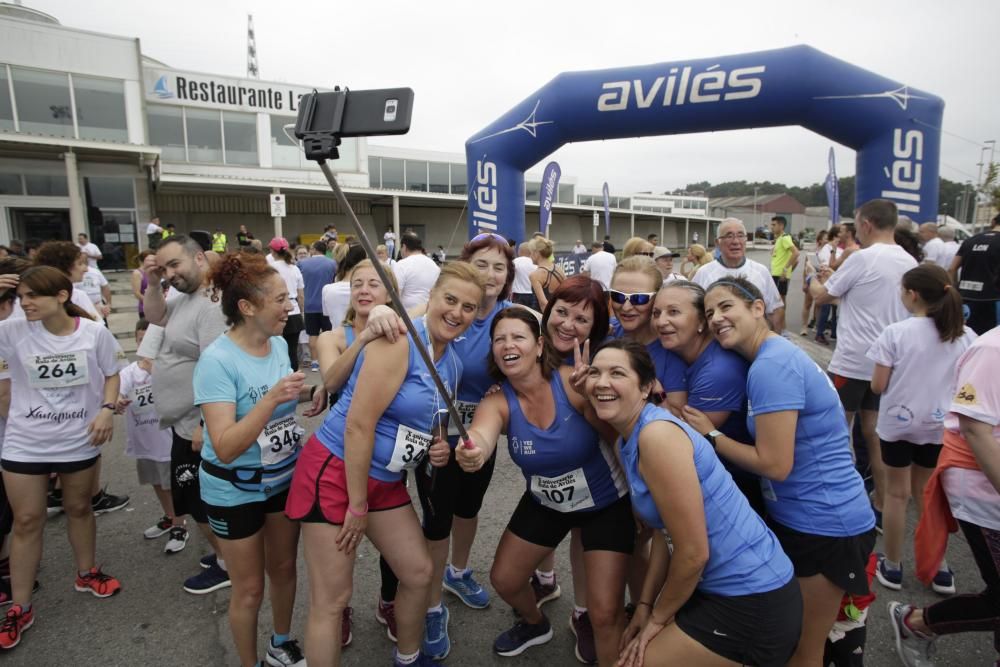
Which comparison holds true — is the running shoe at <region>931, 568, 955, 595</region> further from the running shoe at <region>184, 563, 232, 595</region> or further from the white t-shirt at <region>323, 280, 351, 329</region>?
the white t-shirt at <region>323, 280, 351, 329</region>

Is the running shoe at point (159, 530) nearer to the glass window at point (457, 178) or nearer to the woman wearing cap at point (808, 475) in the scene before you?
the woman wearing cap at point (808, 475)

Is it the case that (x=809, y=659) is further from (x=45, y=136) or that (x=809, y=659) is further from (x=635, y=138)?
(x=45, y=136)

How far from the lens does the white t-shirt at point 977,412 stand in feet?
6.49

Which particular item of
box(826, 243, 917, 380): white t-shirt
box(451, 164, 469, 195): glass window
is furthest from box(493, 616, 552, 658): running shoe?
box(451, 164, 469, 195): glass window

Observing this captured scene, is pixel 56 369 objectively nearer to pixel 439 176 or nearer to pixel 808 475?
pixel 808 475

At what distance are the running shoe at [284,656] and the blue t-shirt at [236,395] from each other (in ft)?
2.47

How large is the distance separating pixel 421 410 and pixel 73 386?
2140 millimetres

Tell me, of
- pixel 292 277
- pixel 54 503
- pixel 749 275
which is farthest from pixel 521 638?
pixel 292 277

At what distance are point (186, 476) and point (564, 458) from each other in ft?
7.31

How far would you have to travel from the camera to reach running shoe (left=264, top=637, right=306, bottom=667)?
243 cm

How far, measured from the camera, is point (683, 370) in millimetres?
2350

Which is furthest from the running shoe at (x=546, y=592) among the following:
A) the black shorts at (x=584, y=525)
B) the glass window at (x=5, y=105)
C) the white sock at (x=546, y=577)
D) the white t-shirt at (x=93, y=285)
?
the glass window at (x=5, y=105)

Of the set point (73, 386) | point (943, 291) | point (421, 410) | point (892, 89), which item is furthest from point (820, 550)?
point (892, 89)

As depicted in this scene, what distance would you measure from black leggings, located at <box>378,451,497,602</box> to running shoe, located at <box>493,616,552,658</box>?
570 millimetres
